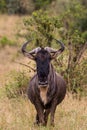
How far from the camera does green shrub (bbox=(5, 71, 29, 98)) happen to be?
1227 centimetres

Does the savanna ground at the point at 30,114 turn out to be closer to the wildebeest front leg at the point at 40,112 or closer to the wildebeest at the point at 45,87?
the wildebeest front leg at the point at 40,112

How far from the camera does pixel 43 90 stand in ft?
30.2

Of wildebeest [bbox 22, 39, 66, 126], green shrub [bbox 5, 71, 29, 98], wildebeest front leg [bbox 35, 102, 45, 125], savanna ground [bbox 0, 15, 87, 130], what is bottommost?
green shrub [bbox 5, 71, 29, 98]

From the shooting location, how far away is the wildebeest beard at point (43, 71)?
28.6 ft

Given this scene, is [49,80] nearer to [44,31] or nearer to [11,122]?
[11,122]

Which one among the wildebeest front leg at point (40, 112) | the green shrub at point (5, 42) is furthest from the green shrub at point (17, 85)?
the green shrub at point (5, 42)

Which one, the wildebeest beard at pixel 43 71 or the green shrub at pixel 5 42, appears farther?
the green shrub at pixel 5 42

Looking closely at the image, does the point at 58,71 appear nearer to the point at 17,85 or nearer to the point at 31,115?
the point at 17,85

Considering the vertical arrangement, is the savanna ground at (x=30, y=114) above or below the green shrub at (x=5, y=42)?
above

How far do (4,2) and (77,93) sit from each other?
2160cm

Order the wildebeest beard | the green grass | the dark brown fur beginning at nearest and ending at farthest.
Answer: the wildebeest beard
the green grass
the dark brown fur

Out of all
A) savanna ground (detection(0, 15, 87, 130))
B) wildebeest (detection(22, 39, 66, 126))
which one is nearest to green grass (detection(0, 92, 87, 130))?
savanna ground (detection(0, 15, 87, 130))

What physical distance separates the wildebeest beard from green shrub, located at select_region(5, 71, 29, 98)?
3.46 metres

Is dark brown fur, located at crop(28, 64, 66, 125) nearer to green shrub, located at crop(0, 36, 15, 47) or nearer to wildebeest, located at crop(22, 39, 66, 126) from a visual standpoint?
wildebeest, located at crop(22, 39, 66, 126)
